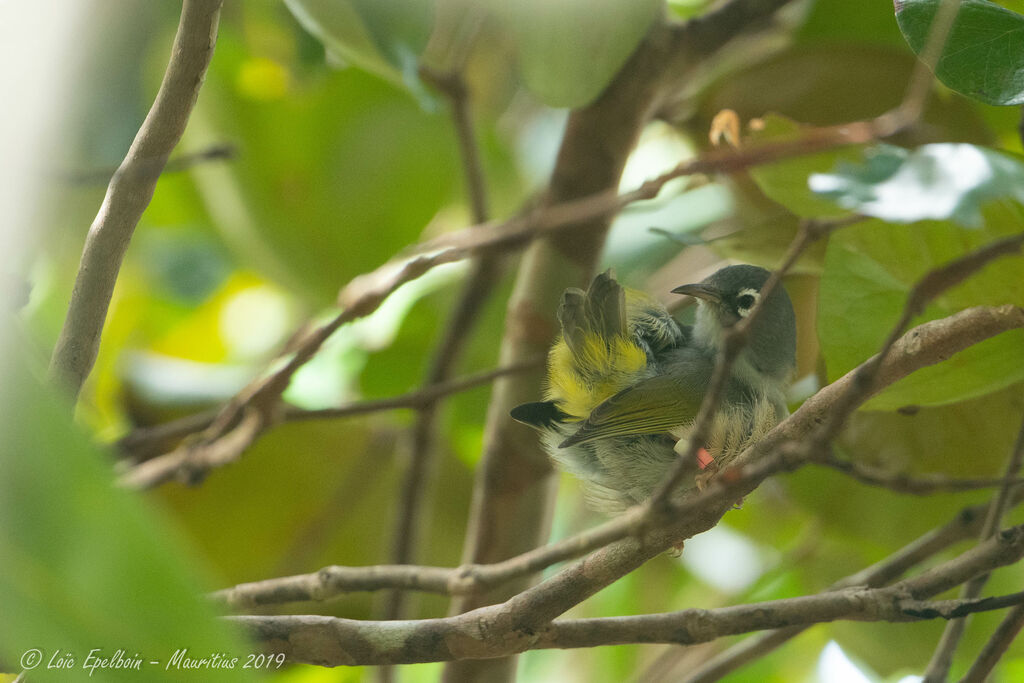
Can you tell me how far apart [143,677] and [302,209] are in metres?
0.96

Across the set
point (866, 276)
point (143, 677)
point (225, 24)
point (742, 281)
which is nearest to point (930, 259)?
point (866, 276)

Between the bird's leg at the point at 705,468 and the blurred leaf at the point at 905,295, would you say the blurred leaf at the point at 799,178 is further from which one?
the bird's leg at the point at 705,468

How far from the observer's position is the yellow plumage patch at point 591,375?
0.83 meters

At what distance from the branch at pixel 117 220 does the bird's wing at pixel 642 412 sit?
370mm

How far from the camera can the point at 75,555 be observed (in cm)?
28

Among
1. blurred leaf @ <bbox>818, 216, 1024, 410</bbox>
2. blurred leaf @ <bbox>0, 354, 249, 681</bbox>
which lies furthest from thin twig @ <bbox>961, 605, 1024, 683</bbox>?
blurred leaf @ <bbox>0, 354, 249, 681</bbox>

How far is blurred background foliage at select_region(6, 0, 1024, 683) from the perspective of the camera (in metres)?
0.79

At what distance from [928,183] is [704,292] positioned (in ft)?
1.24

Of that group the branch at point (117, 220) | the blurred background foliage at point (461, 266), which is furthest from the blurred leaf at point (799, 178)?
the branch at point (117, 220)

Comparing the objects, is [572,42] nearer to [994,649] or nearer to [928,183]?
[928,183]

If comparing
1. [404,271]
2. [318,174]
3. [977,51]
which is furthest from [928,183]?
[318,174]

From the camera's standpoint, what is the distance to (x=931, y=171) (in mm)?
600

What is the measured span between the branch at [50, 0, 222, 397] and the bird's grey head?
563 millimetres

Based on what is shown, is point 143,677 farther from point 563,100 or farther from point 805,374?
point 805,374
